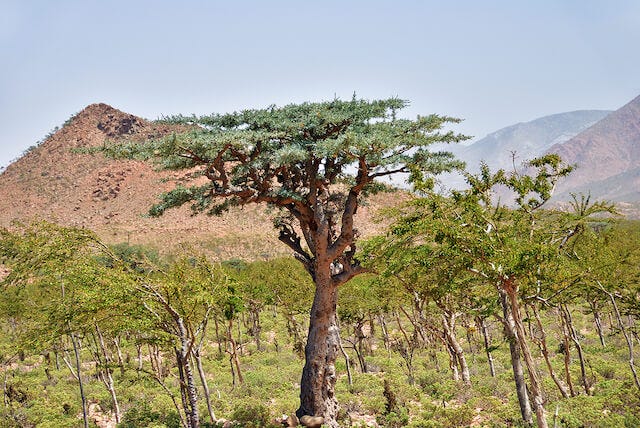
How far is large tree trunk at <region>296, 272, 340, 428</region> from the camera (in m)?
13.4

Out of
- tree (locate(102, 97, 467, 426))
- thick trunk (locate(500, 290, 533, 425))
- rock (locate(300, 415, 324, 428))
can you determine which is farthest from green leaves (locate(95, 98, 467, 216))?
rock (locate(300, 415, 324, 428))

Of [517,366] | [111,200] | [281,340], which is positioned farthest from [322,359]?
[111,200]

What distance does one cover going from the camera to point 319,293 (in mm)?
13664

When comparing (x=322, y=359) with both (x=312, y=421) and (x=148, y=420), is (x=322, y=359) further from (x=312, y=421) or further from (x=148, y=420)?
(x=148, y=420)

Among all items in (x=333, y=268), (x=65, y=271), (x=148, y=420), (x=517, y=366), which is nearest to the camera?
(x=65, y=271)

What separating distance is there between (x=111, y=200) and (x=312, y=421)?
3679 inches

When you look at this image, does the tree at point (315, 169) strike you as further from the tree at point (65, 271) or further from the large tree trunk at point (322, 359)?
the tree at point (65, 271)

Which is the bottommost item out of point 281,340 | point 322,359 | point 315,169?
point 281,340

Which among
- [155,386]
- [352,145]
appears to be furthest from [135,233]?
[352,145]

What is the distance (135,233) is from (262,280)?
47495mm

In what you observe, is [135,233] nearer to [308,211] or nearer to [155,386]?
[155,386]

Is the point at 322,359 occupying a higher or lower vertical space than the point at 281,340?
higher

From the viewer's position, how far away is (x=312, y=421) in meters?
13.0

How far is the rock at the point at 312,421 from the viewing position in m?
13.0
